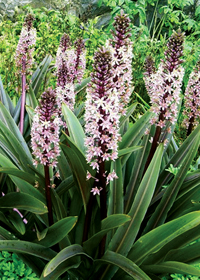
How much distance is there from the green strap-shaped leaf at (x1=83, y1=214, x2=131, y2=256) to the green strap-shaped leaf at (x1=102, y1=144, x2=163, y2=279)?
0.12m

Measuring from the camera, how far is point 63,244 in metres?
2.34

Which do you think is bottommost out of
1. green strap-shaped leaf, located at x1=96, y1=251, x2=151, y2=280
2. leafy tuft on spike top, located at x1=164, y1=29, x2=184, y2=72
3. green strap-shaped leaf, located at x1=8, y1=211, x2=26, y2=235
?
green strap-shaped leaf, located at x1=8, y1=211, x2=26, y2=235

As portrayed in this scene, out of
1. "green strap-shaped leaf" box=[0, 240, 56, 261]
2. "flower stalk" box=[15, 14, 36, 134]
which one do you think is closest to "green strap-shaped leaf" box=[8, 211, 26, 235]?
"green strap-shaped leaf" box=[0, 240, 56, 261]

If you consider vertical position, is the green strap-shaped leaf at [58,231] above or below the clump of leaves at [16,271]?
above

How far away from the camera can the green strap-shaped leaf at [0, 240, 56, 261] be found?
2055mm

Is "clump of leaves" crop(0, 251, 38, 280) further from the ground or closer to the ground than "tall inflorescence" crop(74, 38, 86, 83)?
closer to the ground

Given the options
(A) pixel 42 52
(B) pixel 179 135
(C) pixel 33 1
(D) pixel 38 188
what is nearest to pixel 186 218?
(D) pixel 38 188

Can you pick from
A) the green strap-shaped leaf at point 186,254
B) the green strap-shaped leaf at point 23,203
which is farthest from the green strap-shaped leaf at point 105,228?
the green strap-shaped leaf at point 186,254

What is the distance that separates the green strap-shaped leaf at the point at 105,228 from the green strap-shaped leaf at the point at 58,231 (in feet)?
0.48

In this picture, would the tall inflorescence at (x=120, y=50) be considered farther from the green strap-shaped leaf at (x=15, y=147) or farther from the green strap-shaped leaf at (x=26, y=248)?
the green strap-shaped leaf at (x=26, y=248)

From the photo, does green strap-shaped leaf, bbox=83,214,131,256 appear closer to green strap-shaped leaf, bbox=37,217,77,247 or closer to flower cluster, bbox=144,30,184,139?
green strap-shaped leaf, bbox=37,217,77,247

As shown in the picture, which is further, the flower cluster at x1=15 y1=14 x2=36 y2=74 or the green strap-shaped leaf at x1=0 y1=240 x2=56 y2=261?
the flower cluster at x1=15 y1=14 x2=36 y2=74

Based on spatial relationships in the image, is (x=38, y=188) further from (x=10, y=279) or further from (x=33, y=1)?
(x=33, y=1)

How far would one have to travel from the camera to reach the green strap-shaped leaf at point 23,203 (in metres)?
2.14
